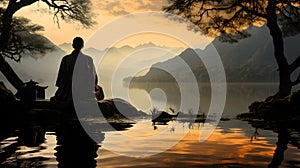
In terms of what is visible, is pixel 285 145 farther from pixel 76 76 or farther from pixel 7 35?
pixel 7 35

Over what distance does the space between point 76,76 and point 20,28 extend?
26244mm

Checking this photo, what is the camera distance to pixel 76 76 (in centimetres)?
1998

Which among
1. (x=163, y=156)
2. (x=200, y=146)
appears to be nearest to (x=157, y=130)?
(x=200, y=146)

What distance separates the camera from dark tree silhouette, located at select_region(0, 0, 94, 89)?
31.8 metres

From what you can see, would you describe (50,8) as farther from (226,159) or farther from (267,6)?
(226,159)

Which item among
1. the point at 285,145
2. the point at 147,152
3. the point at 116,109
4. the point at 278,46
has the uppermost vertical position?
the point at 278,46

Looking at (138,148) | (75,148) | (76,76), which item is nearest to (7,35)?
(76,76)

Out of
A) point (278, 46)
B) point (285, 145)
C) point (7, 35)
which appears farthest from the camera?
point (7, 35)

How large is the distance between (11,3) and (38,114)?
16720mm

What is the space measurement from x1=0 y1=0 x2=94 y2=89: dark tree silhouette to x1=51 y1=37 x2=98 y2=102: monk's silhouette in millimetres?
10866

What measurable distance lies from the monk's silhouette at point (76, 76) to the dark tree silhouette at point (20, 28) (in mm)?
10866

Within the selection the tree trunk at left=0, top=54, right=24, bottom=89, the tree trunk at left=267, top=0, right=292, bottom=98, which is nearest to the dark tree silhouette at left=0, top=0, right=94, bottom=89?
the tree trunk at left=0, top=54, right=24, bottom=89

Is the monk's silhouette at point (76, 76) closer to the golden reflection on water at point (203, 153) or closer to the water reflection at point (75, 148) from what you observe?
the water reflection at point (75, 148)

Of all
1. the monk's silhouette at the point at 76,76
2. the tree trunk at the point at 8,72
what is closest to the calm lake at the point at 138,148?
the monk's silhouette at the point at 76,76
